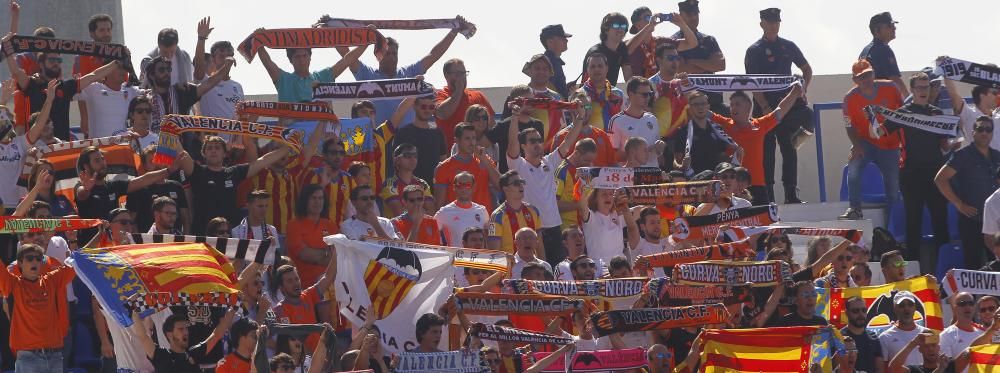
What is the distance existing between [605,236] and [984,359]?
353cm

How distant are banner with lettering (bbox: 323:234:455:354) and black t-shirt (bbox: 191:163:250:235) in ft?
4.09

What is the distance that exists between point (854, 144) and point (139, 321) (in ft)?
30.5

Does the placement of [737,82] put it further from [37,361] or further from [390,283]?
[37,361]

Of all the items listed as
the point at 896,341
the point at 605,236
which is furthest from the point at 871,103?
the point at 896,341

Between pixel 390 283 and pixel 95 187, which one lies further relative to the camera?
pixel 95 187

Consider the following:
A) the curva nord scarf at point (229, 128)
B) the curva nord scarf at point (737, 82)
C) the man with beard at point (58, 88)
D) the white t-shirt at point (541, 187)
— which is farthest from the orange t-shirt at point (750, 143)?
the man with beard at point (58, 88)

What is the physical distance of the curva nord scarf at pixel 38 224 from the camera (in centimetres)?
1678

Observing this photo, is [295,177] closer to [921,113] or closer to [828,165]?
[921,113]

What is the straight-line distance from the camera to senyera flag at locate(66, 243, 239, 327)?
1550cm

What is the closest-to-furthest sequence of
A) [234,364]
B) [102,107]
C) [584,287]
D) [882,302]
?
[234,364] < [584,287] < [882,302] < [102,107]

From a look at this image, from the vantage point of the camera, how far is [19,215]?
17656 mm

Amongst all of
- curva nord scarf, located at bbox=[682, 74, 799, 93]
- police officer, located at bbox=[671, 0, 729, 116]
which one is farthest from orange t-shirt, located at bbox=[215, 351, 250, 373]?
police officer, located at bbox=[671, 0, 729, 116]

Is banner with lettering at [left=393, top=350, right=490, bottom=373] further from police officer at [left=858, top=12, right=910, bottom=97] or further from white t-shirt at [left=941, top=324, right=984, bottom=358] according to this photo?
police officer at [left=858, top=12, right=910, bottom=97]

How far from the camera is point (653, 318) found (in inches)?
661
